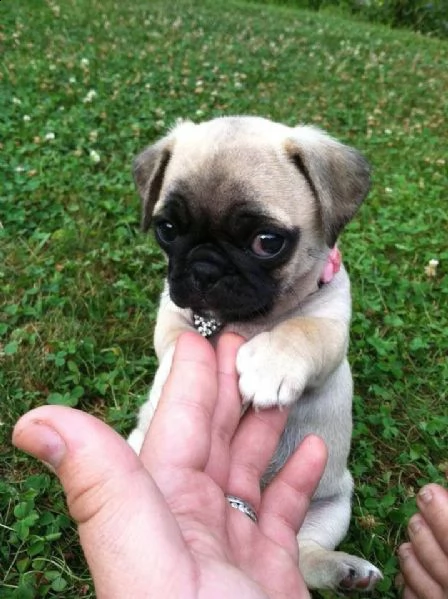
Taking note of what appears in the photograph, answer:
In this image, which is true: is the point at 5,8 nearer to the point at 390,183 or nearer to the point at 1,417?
the point at 390,183

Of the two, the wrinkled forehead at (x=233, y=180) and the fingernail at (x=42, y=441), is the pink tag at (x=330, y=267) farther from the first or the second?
the fingernail at (x=42, y=441)

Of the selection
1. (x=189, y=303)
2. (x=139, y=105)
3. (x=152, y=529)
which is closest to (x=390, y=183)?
(x=139, y=105)

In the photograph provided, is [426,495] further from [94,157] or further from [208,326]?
[94,157]

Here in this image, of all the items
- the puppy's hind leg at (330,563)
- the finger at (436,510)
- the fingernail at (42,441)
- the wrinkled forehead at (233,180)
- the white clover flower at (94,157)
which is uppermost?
the wrinkled forehead at (233,180)

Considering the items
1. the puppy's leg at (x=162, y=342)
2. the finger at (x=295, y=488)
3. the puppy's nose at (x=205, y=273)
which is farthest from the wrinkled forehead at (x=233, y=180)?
the finger at (x=295, y=488)

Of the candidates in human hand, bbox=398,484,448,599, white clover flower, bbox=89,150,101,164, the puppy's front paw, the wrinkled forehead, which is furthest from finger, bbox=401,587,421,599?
white clover flower, bbox=89,150,101,164

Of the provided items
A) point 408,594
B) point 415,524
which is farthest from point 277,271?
point 408,594
